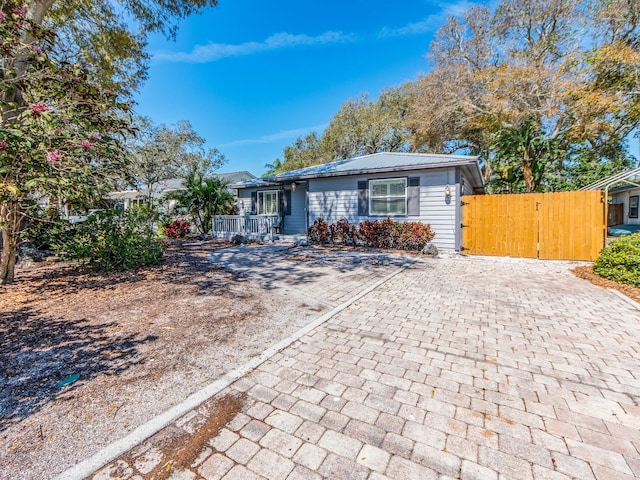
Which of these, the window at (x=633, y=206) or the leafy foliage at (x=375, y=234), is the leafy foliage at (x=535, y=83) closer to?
the window at (x=633, y=206)

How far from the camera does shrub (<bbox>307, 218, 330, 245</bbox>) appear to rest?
1188 cm

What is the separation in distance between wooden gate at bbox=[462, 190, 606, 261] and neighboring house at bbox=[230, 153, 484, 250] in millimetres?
564

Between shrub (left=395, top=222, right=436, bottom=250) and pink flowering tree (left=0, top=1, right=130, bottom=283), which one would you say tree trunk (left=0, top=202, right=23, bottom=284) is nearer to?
pink flowering tree (left=0, top=1, right=130, bottom=283)

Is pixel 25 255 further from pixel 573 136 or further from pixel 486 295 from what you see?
pixel 573 136

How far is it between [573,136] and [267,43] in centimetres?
1625

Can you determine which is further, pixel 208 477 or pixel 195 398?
pixel 195 398

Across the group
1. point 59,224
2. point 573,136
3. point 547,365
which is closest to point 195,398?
point 547,365

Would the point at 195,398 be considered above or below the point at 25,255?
below

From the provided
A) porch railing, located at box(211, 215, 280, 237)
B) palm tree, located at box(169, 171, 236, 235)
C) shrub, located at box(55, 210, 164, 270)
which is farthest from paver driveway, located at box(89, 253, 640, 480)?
palm tree, located at box(169, 171, 236, 235)

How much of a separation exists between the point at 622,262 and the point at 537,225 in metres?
3.05

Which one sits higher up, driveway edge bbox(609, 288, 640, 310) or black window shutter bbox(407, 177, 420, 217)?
black window shutter bbox(407, 177, 420, 217)

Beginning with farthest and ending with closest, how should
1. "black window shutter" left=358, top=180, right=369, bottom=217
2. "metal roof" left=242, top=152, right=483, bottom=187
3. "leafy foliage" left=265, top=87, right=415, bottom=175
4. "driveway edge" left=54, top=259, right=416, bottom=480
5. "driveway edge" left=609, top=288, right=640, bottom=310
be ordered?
"leafy foliage" left=265, top=87, right=415, bottom=175 → "black window shutter" left=358, top=180, right=369, bottom=217 → "metal roof" left=242, top=152, right=483, bottom=187 → "driveway edge" left=609, top=288, right=640, bottom=310 → "driveway edge" left=54, top=259, right=416, bottom=480

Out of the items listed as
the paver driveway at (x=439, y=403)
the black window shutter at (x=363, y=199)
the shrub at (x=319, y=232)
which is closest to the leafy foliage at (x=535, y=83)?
the black window shutter at (x=363, y=199)

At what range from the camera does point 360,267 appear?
300 inches
